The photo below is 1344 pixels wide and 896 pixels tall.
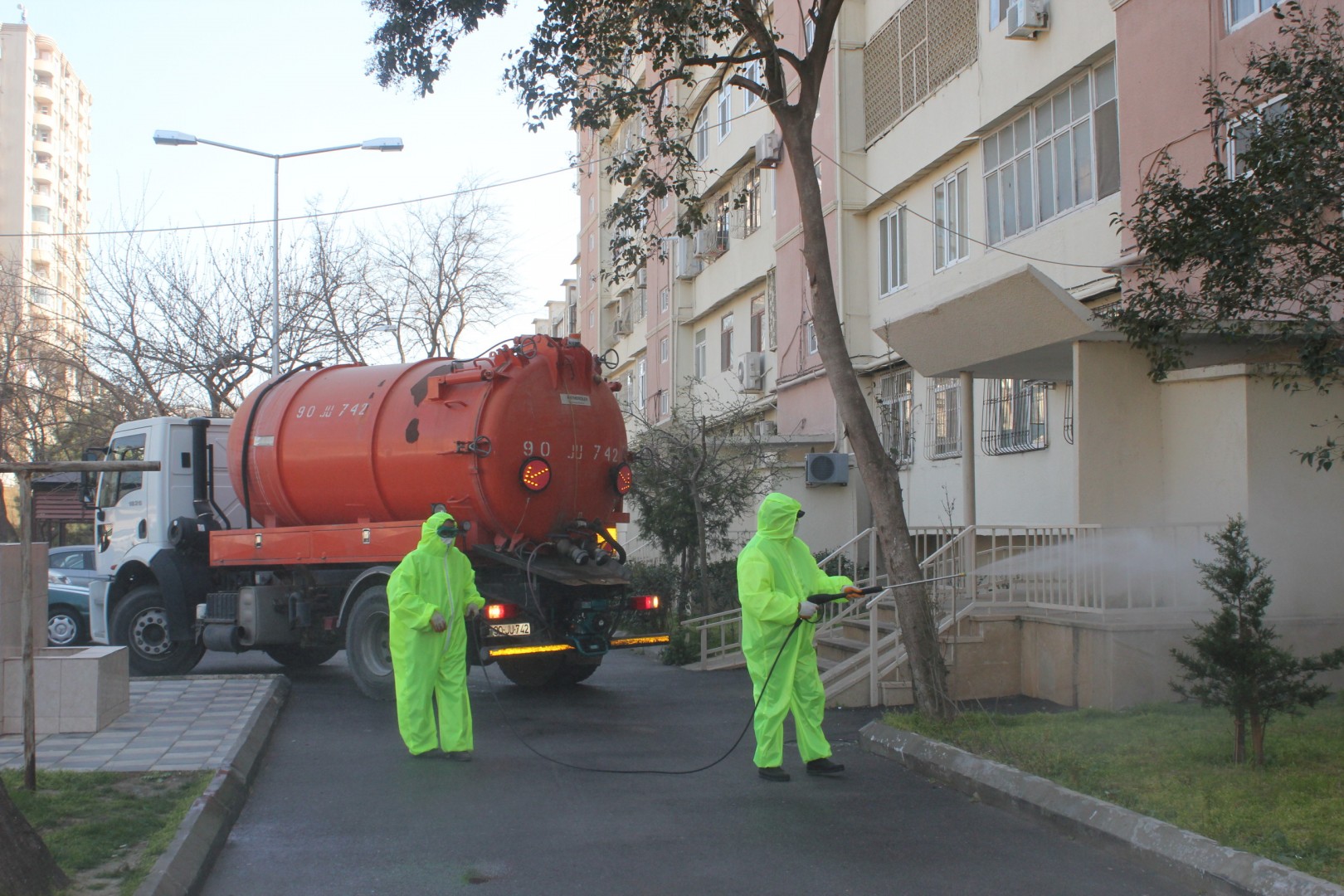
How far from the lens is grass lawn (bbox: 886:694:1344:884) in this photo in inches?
216

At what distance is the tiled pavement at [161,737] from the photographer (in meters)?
7.61

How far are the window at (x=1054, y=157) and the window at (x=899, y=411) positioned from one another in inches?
129

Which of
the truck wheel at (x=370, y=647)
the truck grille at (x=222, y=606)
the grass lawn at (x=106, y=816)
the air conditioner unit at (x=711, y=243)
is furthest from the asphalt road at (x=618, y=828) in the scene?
the air conditioner unit at (x=711, y=243)

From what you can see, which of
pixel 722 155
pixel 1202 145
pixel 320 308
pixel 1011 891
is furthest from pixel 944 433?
pixel 320 308

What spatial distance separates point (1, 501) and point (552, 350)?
15383 mm

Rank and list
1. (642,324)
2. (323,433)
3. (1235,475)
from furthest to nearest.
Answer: (642,324) → (323,433) → (1235,475)

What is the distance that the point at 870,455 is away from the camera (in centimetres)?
883

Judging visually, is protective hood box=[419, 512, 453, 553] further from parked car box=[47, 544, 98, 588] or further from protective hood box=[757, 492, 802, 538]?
parked car box=[47, 544, 98, 588]

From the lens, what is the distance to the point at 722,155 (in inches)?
1015

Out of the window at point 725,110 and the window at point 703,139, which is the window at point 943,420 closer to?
the window at point 725,110

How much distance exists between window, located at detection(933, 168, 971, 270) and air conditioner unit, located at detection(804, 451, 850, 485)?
3271 mm

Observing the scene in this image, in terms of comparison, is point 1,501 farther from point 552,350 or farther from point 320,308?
point 552,350

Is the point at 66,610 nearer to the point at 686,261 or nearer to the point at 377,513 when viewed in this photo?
the point at 377,513

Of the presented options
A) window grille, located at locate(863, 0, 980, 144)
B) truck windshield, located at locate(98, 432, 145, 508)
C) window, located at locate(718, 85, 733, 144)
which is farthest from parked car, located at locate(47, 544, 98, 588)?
window, located at locate(718, 85, 733, 144)
